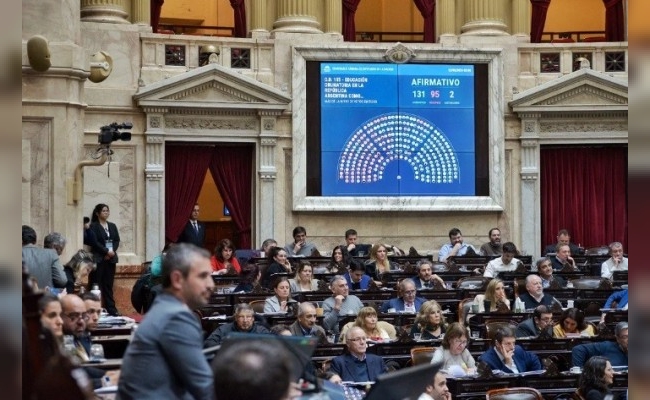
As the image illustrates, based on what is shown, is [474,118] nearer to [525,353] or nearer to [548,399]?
[525,353]

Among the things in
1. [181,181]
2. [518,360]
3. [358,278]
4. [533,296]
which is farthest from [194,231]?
[518,360]

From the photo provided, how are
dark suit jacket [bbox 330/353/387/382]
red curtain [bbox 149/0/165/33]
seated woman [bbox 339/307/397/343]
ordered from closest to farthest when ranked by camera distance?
1. dark suit jacket [bbox 330/353/387/382]
2. seated woman [bbox 339/307/397/343]
3. red curtain [bbox 149/0/165/33]

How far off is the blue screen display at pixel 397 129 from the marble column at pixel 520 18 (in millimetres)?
1779

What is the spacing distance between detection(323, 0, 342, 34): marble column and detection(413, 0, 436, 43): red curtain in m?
1.78

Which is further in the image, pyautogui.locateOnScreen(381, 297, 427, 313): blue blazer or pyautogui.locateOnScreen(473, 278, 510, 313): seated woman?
pyautogui.locateOnScreen(381, 297, 427, 313): blue blazer

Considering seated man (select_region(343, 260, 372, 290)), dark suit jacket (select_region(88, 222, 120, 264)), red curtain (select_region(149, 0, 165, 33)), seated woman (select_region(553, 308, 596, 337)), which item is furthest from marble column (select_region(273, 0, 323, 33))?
seated woman (select_region(553, 308, 596, 337))

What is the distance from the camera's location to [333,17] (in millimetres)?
22766

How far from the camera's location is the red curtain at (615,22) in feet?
78.1

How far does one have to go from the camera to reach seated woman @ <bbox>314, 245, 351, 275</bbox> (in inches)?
681

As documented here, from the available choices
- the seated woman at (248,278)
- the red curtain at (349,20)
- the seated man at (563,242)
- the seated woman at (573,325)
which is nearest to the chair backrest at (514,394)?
the seated woman at (573,325)

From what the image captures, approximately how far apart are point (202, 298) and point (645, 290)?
2.28 meters

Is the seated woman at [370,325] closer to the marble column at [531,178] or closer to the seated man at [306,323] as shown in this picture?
the seated man at [306,323]

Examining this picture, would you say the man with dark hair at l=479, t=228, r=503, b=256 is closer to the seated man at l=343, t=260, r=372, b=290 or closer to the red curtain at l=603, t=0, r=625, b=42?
the seated man at l=343, t=260, r=372, b=290

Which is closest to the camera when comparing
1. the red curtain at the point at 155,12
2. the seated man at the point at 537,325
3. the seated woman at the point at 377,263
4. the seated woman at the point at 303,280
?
the seated man at the point at 537,325
